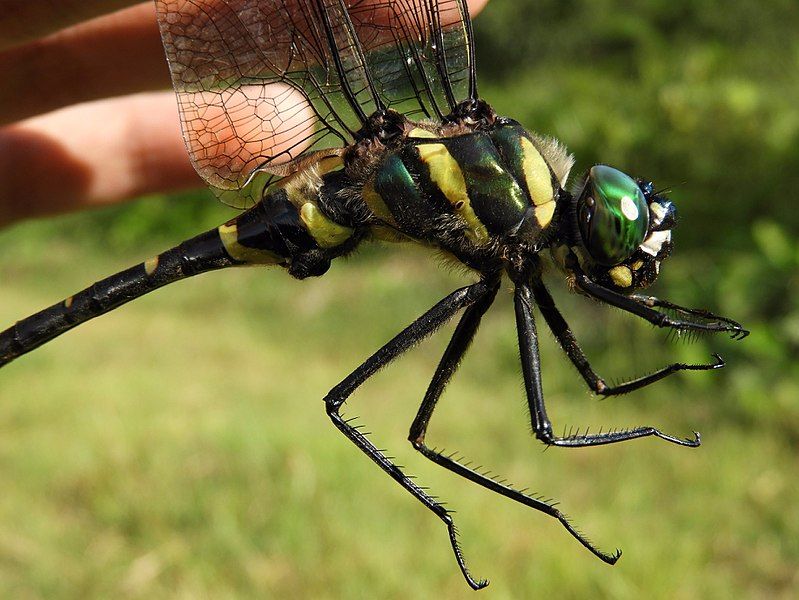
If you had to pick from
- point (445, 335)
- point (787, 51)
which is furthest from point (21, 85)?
point (787, 51)

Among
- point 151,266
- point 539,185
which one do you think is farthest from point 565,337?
point 151,266

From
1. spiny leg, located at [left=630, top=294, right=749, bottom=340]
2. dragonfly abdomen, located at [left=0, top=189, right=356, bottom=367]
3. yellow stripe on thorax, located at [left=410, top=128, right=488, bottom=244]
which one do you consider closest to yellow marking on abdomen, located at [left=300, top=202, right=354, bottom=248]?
dragonfly abdomen, located at [left=0, top=189, right=356, bottom=367]

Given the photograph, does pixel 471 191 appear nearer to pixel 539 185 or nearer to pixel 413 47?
pixel 539 185

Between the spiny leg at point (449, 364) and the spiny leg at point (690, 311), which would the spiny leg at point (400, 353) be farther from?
the spiny leg at point (690, 311)

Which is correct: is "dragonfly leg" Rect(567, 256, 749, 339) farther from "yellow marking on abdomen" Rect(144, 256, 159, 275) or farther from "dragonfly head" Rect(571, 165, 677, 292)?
"yellow marking on abdomen" Rect(144, 256, 159, 275)

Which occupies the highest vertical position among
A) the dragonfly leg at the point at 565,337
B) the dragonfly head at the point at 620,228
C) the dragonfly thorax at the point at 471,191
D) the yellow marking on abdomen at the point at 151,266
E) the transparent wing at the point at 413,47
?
the transparent wing at the point at 413,47

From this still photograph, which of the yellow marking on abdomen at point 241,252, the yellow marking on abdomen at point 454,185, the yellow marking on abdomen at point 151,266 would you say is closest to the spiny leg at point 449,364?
the yellow marking on abdomen at point 454,185

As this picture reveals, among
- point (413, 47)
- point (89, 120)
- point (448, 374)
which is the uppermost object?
point (413, 47)
